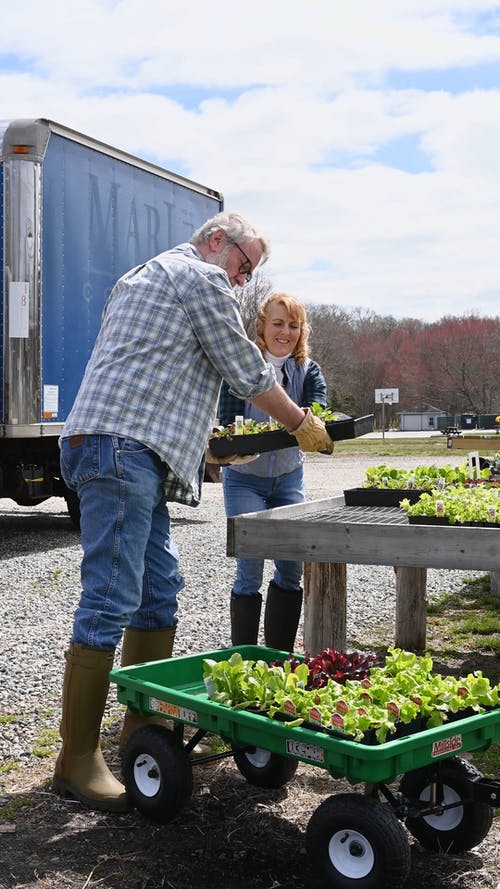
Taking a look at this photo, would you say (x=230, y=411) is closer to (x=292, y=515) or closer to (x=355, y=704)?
(x=292, y=515)

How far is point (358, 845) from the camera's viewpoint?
2.64 m

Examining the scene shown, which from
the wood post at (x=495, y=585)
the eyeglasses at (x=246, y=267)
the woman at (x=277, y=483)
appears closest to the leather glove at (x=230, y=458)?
the woman at (x=277, y=483)

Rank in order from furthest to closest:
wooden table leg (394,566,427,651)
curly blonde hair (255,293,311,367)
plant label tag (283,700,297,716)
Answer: wooden table leg (394,566,427,651), curly blonde hair (255,293,311,367), plant label tag (283,700,297,716)

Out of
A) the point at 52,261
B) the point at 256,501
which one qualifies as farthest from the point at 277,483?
the point at 52,261

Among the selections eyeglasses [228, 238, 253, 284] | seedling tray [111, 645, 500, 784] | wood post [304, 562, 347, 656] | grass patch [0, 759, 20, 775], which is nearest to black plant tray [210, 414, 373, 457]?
wood post [304, 562, 347, 656]

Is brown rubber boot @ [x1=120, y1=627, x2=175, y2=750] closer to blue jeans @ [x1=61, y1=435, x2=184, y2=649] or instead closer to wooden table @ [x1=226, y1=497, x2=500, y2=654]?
blue jeans @ [x1=61, y1=435, x2=184, y2=649]

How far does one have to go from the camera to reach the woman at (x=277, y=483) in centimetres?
455

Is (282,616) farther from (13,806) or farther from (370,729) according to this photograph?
(370,729)

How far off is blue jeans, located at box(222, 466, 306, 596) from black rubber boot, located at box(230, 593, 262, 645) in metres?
0.03

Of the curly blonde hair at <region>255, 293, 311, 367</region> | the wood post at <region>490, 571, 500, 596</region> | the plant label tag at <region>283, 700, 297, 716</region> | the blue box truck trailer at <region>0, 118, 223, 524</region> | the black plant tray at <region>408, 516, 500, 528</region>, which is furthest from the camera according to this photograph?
the blue box truck trailer at <region>0, 118, 223, 524</region>

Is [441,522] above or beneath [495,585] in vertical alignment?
above

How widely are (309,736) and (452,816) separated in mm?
552

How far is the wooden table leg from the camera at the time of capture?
5.39 metres

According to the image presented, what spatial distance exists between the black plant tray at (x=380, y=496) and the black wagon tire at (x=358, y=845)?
218cm
